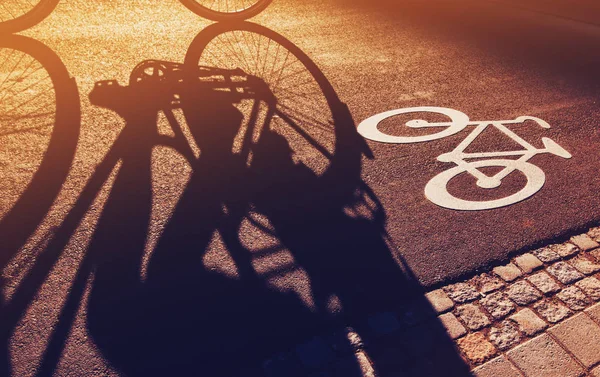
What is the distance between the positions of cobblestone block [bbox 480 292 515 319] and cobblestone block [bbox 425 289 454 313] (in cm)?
27

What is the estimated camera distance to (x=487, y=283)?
12.2ft

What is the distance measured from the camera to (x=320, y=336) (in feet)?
10.6

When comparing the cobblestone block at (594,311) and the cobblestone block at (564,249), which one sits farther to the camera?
the cobblestone block at (564,249)

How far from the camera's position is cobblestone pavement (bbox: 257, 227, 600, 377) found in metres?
3.11

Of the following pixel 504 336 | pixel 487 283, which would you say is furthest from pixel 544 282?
pixel 504 336

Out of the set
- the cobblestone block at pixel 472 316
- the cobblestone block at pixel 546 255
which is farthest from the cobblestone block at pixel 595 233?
the cobblestone block at pixel 472 316

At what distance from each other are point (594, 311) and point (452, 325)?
111 cm

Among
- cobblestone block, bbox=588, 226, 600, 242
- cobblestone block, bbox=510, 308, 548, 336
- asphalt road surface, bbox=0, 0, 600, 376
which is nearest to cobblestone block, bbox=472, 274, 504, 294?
asphalt road surface, bbox=0, 0, 600, 376

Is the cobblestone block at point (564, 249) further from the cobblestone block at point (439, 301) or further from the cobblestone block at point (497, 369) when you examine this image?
the cobblestone block at point (497, 369)

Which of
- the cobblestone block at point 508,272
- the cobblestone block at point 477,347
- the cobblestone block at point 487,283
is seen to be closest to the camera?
the cobblestone block at point 477,347

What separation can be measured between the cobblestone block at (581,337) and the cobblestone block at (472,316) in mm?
464

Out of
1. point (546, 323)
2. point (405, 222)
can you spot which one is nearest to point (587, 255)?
point (546, 323)

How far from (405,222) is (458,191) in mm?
772

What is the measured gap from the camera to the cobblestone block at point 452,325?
333 cm
